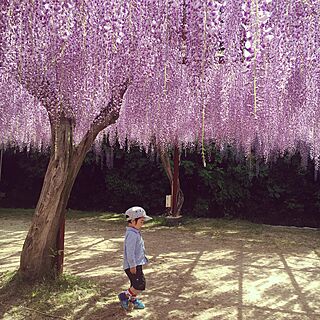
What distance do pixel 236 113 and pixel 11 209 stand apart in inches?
311

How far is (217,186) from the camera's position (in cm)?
984

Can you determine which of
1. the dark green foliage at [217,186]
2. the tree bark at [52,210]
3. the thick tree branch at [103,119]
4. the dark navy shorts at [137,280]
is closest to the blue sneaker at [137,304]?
the dark navy shorts at [137,280]

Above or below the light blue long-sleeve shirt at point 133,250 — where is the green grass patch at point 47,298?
below

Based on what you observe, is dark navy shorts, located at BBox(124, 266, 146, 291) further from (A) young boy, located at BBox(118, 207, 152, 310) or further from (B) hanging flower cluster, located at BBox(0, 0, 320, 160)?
(B) hanging flower cluster, located at BBox(0, 0, 320, 160)

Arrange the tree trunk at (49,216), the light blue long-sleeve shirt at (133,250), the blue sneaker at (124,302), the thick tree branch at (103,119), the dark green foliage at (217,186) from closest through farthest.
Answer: the light blue long-sleeve shirt at (133,250), the blue sneaker at (124,302), the tree trunk at (49,216), the thick tree branch at (103,119), the dark green foliage at (217,186)

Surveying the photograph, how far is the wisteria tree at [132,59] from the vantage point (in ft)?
8.61

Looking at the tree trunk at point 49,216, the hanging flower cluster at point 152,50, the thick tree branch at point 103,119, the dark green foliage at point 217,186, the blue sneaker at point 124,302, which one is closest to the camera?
the hanging flower cluster at point 152,50

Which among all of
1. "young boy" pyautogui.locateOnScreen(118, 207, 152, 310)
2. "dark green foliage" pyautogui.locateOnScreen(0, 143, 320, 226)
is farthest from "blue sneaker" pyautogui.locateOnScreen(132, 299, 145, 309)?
"dark green foliage" pyautogui.locateOnScreen(0, 143, 320, 226)

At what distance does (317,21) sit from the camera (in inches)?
112

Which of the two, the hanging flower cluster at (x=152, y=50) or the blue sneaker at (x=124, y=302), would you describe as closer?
the hanging flower cluster at (x=152, y=50)

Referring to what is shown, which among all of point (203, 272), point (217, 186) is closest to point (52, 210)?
point (203, 272)

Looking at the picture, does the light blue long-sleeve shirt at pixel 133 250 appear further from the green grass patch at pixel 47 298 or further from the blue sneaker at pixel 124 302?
the green grass patch at pixel 47 298

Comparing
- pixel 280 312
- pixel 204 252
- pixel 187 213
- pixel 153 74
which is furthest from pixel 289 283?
pixel 187 213

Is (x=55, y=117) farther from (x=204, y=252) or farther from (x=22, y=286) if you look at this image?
(x=204, y=252)
